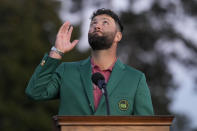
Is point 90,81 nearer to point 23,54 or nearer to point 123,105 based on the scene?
point 123,105

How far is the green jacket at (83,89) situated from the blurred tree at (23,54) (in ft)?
58.0

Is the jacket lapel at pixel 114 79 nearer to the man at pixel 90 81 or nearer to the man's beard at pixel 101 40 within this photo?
the man at pixel 90 81

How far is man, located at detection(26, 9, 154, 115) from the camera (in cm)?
524

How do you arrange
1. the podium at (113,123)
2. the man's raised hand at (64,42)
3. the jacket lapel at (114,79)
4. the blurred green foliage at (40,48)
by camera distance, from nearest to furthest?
the podium at (113,123), the jacket lapel at (114,79), the man's raised hand at (64,42), the blurred green foliage at (40,48)

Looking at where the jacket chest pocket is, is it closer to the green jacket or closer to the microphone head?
the green jacket

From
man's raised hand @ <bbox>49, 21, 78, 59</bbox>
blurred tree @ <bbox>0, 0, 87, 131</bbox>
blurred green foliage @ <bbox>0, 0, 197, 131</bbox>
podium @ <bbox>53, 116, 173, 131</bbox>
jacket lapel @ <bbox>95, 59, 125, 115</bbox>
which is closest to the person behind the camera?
podium @ <bbox>53, 116, 173, 131</bbox>

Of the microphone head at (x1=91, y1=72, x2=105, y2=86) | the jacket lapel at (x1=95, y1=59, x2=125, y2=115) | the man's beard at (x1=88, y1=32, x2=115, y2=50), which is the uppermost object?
the man's beard at (x1=88, y1=32, x2=115, y2=50)

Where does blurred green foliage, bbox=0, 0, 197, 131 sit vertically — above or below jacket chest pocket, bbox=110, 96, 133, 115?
below

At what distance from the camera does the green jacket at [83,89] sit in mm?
5230

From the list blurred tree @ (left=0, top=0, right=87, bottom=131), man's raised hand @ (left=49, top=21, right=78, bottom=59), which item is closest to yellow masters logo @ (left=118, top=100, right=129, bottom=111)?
man's raised hand @ (left=49, top=21, right=78, bottom=59)

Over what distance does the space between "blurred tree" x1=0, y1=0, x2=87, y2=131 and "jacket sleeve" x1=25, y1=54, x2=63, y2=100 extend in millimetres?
17749

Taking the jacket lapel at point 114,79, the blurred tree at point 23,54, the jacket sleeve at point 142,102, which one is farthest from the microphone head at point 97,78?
the blurred tree at point 23,54

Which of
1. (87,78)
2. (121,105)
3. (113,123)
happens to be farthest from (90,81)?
(113,123)

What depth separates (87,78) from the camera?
5398mm
